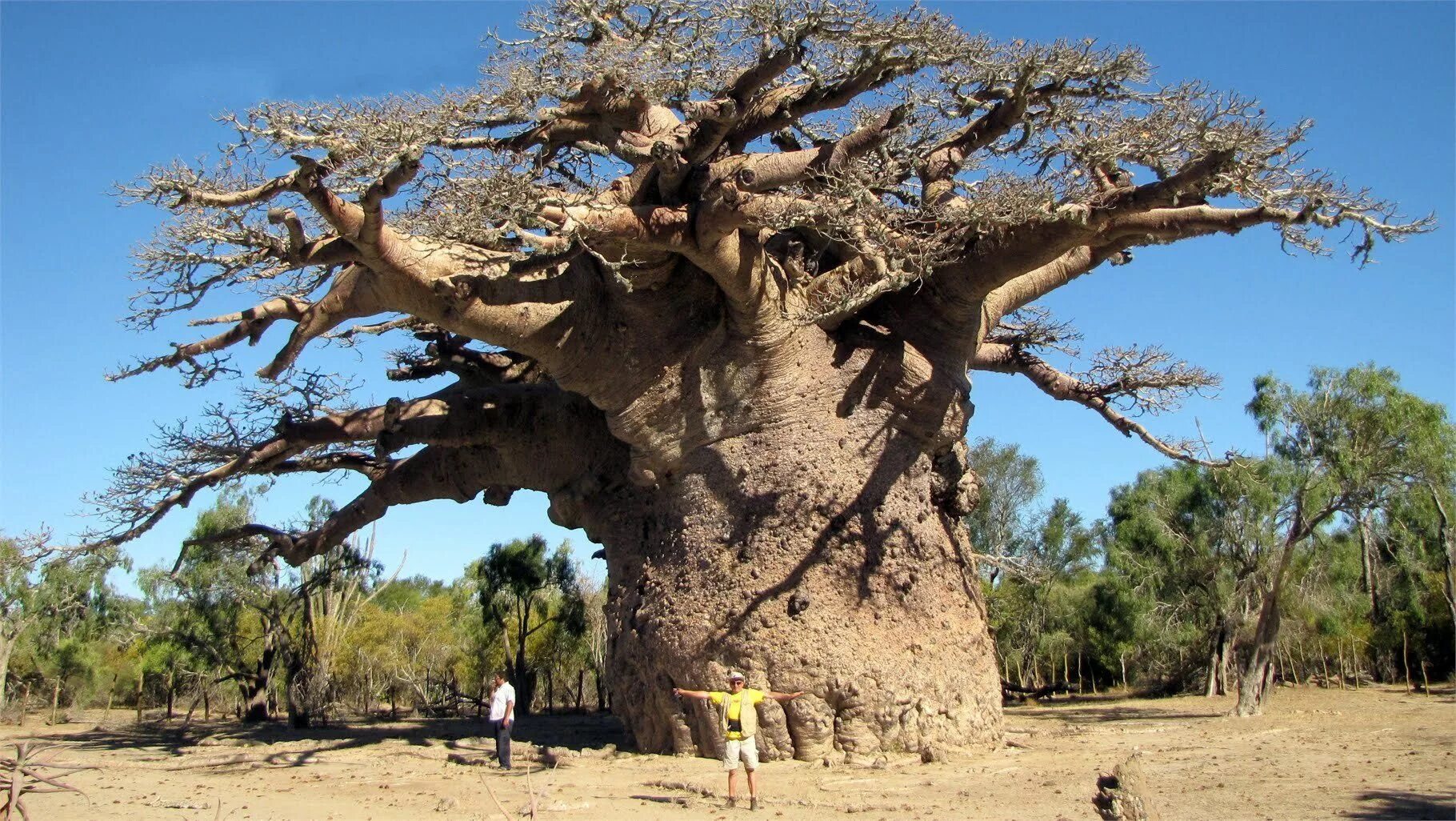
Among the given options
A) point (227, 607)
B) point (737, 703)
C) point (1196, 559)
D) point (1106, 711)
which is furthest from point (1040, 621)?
point (737, 703)

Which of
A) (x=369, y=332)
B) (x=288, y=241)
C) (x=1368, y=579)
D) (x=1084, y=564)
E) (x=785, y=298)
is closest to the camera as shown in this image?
(x=288, y=241)

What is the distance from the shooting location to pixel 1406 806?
4.87 meters

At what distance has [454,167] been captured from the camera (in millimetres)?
6738

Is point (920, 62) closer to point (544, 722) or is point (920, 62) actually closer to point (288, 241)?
point (288, 241)

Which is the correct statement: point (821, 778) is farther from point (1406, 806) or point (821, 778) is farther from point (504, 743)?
point (1406, 806)

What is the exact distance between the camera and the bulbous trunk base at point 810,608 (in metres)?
6.86

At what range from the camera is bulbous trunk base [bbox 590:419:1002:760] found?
6.86 metres

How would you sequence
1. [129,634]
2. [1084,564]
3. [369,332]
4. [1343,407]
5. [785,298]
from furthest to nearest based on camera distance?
1. [1084,564]
2. [129,634]
3. [1343,407]
4. [369,332]
5. [785,298]

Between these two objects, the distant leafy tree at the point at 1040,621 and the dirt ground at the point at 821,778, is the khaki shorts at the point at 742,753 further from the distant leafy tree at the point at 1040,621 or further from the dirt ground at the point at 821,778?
the distant leafy tree at the point at 1040,621

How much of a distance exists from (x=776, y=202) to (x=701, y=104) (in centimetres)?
89

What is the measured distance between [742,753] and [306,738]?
5.69m

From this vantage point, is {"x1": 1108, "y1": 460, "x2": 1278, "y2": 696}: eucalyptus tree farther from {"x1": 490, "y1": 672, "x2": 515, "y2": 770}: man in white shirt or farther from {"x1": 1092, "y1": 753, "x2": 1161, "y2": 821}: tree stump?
{"x1": 490, "y1": 672, "x2": 515, "y2": 770}: man in white shirt

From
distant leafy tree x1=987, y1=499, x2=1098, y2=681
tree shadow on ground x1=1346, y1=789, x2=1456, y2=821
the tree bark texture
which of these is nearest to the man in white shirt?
the tree bark texture

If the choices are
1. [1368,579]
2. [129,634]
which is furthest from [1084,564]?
[129,634]
